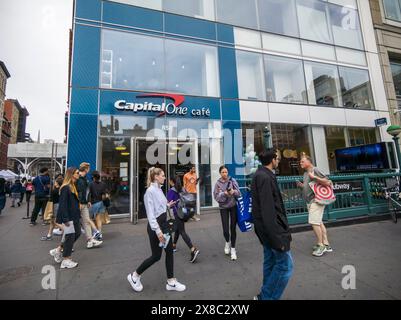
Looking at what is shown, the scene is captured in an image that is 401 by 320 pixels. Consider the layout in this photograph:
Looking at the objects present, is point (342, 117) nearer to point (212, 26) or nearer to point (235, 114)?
point (235, 114)

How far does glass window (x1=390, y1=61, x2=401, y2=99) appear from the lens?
15.7 meters

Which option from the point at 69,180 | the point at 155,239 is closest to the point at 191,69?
the point at 69,180

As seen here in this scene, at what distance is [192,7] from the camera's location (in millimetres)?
12008

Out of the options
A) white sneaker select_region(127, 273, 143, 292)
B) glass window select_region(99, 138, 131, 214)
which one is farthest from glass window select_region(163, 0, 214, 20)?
white sneaker select_region(127, 273, 143, 292)

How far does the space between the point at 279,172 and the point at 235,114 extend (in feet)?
13.2

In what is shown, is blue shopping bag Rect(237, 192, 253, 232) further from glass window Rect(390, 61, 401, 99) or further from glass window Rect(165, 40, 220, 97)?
glass window Rect(390, 61, 401, 99)

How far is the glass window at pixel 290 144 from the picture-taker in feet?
40.2

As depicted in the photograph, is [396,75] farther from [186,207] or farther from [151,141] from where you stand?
[186,207]

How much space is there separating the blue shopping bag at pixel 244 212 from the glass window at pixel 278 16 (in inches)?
488

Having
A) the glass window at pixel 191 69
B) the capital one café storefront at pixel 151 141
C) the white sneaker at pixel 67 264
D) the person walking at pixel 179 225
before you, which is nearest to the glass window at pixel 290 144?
the capital one café storefront at pixel 151 141

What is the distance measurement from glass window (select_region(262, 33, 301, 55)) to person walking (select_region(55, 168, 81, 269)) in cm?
1272

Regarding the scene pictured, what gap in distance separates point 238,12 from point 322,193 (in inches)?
477

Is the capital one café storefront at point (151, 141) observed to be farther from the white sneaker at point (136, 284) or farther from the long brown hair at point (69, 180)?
the white sneaker at point (136, 284)
